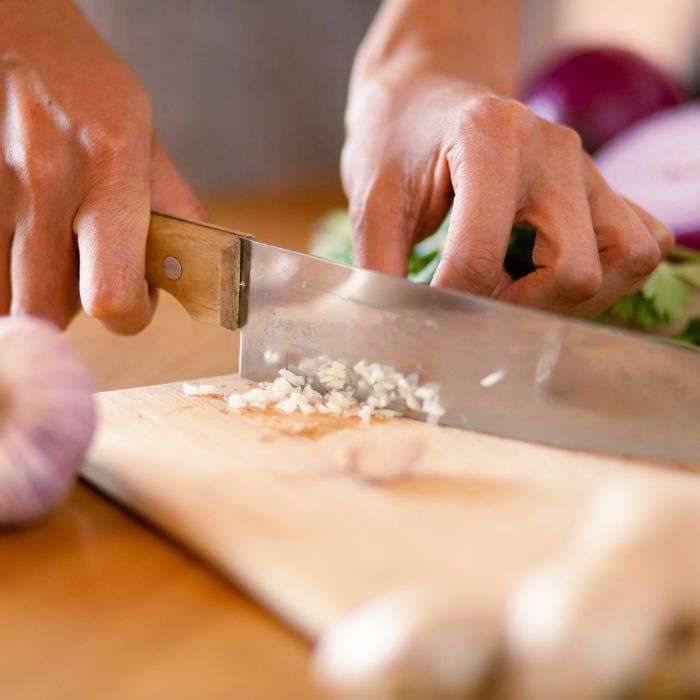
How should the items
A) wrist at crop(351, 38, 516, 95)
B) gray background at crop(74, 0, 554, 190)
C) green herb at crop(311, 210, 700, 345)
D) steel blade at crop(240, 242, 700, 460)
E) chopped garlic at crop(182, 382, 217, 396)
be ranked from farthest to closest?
gray background at crop(74, 0, 554, 190) → wrist at crop(351, 38, 516, 95) → green herb at crop(311, 210, 700, 345) → chopped garlic at crop(182, 382, 217, 396) → steel blade at crop(240, 242, 700, 460)

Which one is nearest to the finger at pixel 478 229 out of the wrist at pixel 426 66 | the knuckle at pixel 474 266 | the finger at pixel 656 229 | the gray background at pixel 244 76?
the knuckle at pixel 474 266

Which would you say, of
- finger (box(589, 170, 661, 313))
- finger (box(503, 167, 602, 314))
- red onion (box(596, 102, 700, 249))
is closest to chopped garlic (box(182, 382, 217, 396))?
finger (box(503, 167, 602, 314))

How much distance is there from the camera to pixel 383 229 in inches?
48.6

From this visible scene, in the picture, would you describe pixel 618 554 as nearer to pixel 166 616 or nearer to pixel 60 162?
pixel 166 616

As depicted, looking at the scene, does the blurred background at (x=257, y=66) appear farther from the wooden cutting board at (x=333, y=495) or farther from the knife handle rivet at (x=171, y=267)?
the wooden cutting board at (x=333, y=495)

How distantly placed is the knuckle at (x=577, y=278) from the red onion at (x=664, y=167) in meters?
0.80

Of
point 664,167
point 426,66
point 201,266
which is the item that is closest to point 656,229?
point 426,66

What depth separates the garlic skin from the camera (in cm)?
73

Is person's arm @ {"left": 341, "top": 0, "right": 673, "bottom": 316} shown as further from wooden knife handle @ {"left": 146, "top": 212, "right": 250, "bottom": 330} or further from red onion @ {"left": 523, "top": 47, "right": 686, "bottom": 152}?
red onion @ {"left": 523, "top": 47, "right": 686, "bottom": 152}

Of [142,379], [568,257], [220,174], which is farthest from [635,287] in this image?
[220,174]

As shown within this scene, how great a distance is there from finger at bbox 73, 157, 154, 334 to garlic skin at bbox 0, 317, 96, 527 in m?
0.35

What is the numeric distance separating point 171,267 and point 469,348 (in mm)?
404

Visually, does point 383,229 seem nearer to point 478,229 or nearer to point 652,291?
point 478,229

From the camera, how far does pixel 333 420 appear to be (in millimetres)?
1005
